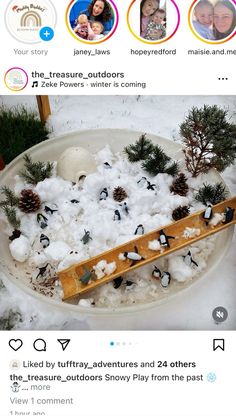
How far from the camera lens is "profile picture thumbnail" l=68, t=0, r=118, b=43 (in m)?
0.88

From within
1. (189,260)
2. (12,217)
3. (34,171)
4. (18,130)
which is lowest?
(189,260)

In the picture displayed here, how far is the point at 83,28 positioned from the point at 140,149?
41 cm

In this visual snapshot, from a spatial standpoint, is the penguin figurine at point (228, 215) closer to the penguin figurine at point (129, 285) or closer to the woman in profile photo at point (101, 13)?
the penguin figurine at point (129, 285)

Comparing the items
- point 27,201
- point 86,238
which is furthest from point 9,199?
point 86,238

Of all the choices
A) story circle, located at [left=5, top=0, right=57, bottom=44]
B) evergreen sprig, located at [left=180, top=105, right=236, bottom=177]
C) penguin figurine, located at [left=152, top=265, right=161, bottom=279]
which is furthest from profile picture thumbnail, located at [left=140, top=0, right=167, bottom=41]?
penguin figurine, located at [left=152, top=265, right=161, bottom=279]

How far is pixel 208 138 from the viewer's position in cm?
116

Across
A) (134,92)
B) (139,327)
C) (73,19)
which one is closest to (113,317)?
(139,327)

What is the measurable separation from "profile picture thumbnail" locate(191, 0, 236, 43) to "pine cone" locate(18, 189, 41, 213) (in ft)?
1.71

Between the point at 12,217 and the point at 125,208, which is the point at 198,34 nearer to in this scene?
the point at 125,208

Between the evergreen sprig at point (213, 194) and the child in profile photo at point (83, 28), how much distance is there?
453 mm

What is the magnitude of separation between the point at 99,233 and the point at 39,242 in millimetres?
140

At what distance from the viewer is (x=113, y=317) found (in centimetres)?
97

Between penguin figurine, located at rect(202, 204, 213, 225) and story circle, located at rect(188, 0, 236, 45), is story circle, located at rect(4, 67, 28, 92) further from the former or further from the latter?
penguin figurine, located at rect(202, 204, 213, 225)
